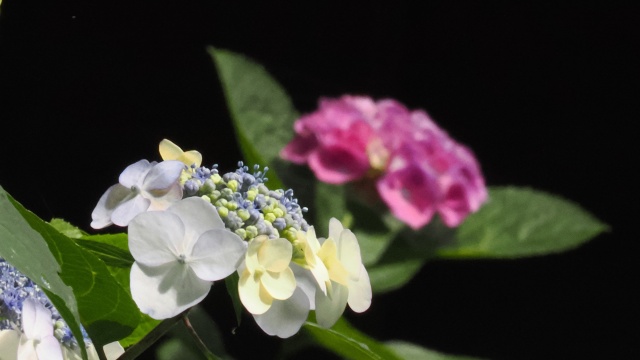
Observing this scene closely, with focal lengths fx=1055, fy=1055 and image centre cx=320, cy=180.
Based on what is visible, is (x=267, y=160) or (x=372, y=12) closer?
(x=267, y=160)

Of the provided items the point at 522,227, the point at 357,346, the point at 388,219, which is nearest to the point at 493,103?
the point at 522,227

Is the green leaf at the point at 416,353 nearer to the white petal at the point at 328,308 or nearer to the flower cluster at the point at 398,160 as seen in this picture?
the flower cluster at the point at 398,160

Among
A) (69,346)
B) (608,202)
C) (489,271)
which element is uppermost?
(69,346)

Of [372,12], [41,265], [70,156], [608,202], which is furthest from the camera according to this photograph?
[608,202]

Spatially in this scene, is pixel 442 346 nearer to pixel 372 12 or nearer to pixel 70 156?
pixel 372 12

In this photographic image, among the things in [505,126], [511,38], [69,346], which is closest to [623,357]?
[505,126]

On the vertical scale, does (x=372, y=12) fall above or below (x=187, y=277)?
below

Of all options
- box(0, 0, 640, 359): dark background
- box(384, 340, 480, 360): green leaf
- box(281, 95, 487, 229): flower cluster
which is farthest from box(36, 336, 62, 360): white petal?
box(0, 0, 640, 359): dark background
